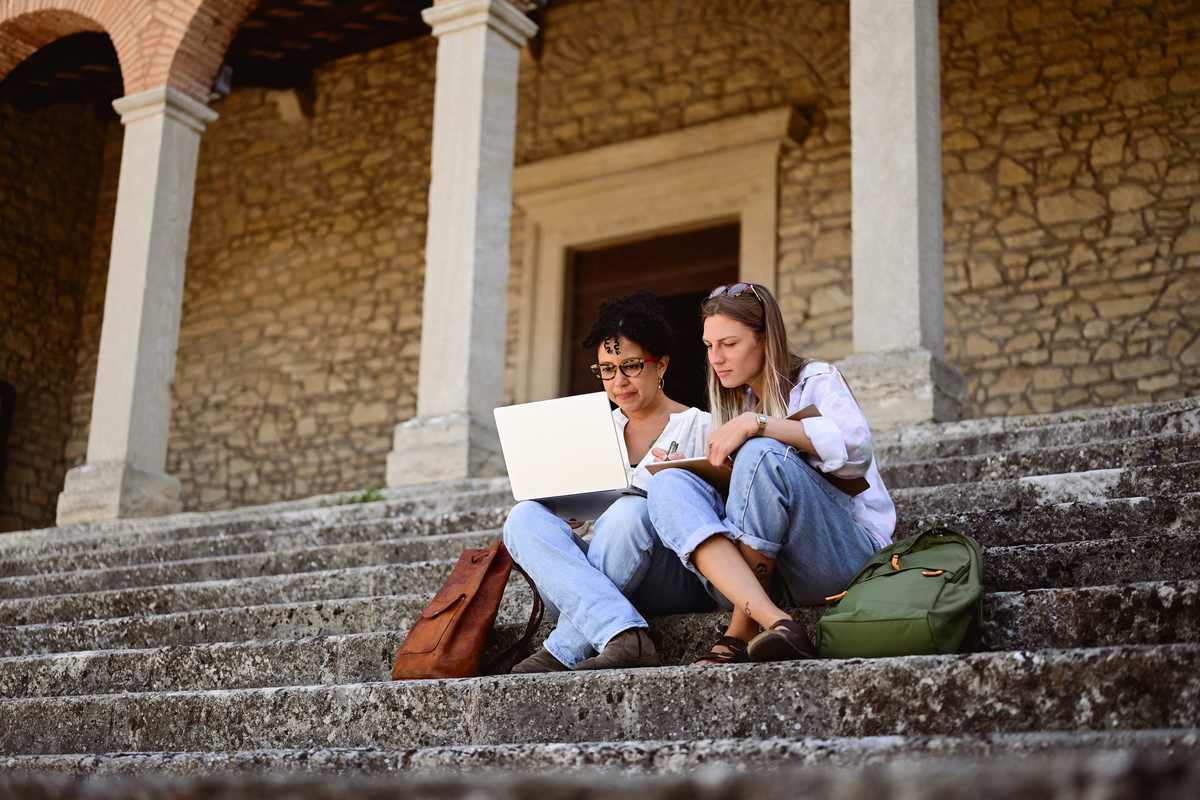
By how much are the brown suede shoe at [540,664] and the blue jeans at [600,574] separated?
2cm

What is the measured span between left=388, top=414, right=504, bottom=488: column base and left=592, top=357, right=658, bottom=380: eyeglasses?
275 centimetres

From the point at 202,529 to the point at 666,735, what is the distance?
3.63 meters

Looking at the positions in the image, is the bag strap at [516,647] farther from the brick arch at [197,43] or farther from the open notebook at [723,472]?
the brick arch at [197,43]

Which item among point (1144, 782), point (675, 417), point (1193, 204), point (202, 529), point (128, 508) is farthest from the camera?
point (1193, 204)

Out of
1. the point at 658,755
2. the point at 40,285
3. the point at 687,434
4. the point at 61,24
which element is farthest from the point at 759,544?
the point at 40,285

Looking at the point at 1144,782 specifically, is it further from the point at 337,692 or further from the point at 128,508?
the point at 128,508

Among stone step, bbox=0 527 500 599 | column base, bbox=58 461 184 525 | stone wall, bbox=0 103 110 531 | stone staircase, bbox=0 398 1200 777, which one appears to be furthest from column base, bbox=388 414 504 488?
stone wall, bbox=0 103 110 531

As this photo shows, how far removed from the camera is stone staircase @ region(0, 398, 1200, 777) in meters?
→ 2.25

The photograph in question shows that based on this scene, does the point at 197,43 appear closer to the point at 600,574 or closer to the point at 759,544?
the point at 600,574

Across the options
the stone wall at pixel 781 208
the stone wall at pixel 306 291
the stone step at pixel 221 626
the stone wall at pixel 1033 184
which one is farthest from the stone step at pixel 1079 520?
the stone wall at pixel 306 291

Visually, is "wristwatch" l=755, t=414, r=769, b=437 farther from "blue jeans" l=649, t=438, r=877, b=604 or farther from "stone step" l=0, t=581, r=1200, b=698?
"stone step" l=0, t=581, r=1200, b=698

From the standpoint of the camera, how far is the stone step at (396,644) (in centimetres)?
256

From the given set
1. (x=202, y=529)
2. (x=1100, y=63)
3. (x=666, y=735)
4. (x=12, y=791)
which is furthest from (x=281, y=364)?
(x=12, y=791)

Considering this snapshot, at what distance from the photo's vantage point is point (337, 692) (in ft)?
9.88
